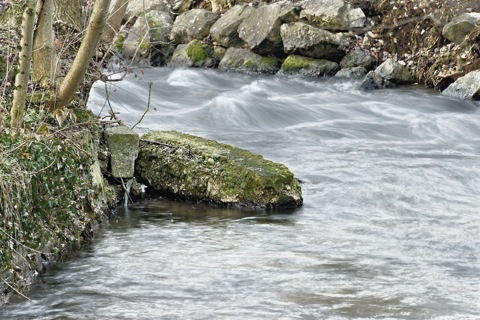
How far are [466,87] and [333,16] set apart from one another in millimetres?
4454

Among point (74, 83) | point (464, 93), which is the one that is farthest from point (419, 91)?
point (74, 83)

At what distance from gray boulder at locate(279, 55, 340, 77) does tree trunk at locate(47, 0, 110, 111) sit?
1197 centimetres

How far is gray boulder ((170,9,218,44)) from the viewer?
21719 millimetres

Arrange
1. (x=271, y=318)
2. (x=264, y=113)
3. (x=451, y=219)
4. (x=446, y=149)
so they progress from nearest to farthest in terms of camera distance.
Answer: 1. (x=271, y=318)
2. (x=451, y=219)
3. (x=446, y=149)
4. (x=264, y=113)

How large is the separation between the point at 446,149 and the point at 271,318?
8.03m

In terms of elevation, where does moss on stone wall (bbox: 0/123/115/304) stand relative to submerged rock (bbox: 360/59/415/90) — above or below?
below

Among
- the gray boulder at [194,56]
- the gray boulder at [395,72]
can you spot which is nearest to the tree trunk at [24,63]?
the gray boulder at [395,72]

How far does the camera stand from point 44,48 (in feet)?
26.0

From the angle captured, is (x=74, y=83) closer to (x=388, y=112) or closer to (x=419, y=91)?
(x=388, y=112)

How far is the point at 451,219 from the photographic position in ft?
28.3

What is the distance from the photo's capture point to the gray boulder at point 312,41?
1866 centimetres

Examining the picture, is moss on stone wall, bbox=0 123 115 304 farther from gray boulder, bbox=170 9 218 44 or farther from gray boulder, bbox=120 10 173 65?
gray boulder, bbox=170 9 218 44

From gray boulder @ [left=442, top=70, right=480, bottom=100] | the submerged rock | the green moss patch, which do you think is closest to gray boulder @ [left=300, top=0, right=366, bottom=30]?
the green moss patch

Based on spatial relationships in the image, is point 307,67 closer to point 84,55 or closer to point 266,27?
point 266,27
